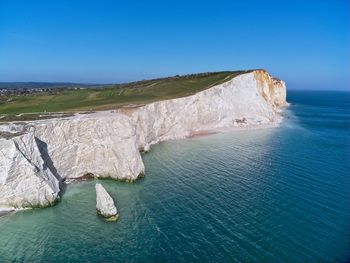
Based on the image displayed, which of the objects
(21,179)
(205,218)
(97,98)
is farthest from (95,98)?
(205,218)

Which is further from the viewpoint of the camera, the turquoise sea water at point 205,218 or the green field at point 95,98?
the green field at point 95,98

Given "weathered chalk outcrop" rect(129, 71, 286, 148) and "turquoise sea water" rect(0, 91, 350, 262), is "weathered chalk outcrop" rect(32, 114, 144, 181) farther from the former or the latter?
"weathered chalk outcrop" rect(129, 71, 286, 148)

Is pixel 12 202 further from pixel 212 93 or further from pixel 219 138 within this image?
pixel 212 93

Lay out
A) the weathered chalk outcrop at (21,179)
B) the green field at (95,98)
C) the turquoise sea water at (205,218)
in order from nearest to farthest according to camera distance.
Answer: the turquoise sea water at (205,218), the weathered chalk outcrop at (21,179), the green field at (95,98)

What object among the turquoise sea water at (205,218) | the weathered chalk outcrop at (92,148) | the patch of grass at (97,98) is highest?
the patch of grass at (97,98)

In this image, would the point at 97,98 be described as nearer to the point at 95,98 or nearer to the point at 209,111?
the point at 95,98

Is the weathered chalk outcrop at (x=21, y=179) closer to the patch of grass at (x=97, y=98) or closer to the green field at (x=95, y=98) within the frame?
the green field at (x=95, y=98)

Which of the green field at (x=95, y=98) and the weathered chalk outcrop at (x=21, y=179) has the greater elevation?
the green field at (x=95, y=98)

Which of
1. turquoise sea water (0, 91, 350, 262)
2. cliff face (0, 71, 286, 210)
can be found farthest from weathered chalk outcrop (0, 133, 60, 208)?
turquoise sea water (0, 91, 350, 262)

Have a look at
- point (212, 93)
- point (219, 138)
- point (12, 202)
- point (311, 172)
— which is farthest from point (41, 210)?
point (212, 93)

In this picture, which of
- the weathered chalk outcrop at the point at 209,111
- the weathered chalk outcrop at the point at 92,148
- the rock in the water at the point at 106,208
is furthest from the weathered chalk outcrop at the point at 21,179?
the weathered chalk outcrop at the point at 209,111
